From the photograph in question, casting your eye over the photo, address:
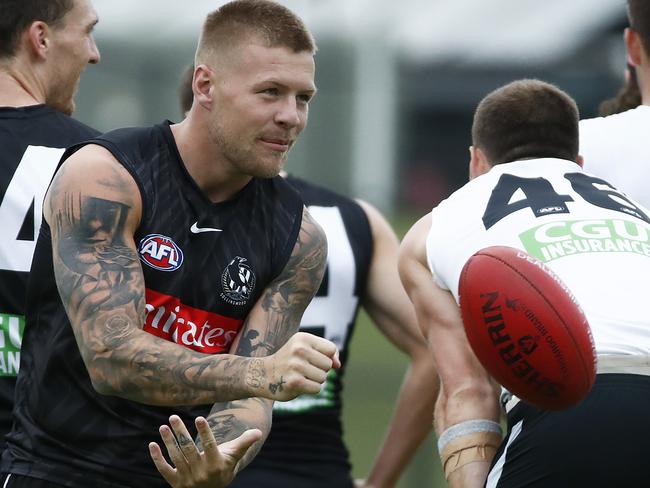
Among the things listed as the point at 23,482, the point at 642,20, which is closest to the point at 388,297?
the point at 642,20

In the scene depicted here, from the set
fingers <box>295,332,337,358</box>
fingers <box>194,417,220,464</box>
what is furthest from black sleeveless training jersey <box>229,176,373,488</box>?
fingers <box>295,332,337,358</box>

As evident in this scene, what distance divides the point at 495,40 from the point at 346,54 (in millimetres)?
15608

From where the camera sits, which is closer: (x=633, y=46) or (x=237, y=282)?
(x=237, y=282)

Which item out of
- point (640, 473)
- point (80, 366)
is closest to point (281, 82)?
point (80, 366)

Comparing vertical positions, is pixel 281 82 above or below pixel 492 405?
above

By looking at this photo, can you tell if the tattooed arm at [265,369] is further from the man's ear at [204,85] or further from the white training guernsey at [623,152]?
the white training guernsey at [623,152]

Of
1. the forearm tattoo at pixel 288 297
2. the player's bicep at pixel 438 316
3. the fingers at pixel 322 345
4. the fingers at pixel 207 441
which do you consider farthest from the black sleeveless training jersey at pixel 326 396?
the fingers at pixel 322 345

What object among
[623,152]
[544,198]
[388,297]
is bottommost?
[388,297]

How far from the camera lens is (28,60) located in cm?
539

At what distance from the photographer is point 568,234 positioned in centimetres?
443

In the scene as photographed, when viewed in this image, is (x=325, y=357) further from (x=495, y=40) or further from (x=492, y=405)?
(x=495, y=40)

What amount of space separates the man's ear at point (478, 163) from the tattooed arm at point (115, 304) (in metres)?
1.36

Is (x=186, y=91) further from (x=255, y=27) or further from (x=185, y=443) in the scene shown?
(x=185, y=443)

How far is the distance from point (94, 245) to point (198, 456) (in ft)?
2.45
